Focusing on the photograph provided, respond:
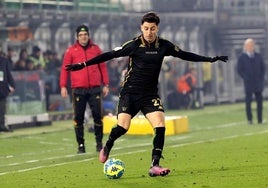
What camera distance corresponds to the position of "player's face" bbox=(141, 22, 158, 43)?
13141mm

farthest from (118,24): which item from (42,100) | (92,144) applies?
(92,144)

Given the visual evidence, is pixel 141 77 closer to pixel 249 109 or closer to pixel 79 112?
pixel 79 112

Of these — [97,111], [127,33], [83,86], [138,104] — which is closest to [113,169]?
[138,104]

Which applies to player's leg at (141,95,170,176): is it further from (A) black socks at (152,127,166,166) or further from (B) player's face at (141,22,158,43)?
(B) player's face at (141,22,158,43)

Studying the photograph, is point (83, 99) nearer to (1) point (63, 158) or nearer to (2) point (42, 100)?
(1) point (63, 158)

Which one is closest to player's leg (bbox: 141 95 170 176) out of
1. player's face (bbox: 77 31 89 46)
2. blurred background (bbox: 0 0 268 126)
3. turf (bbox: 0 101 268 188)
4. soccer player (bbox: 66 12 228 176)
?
soccer player (bbox: 66 12 228 176)

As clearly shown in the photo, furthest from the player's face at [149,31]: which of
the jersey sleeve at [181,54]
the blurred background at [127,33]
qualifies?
the blurred background at [127,33]

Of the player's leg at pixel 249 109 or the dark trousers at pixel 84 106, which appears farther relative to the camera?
the player's leg at pixel 249 109

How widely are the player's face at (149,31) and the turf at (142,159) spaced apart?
1.79 m

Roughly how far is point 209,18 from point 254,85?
48.9ft

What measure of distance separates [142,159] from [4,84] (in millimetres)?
8549

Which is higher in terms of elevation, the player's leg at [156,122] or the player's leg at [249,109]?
the player's leg at [156,122]

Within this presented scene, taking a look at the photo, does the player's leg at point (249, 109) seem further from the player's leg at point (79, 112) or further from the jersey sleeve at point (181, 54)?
the jersey sleeve at point (181, 54)

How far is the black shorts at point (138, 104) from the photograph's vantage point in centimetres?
1347
